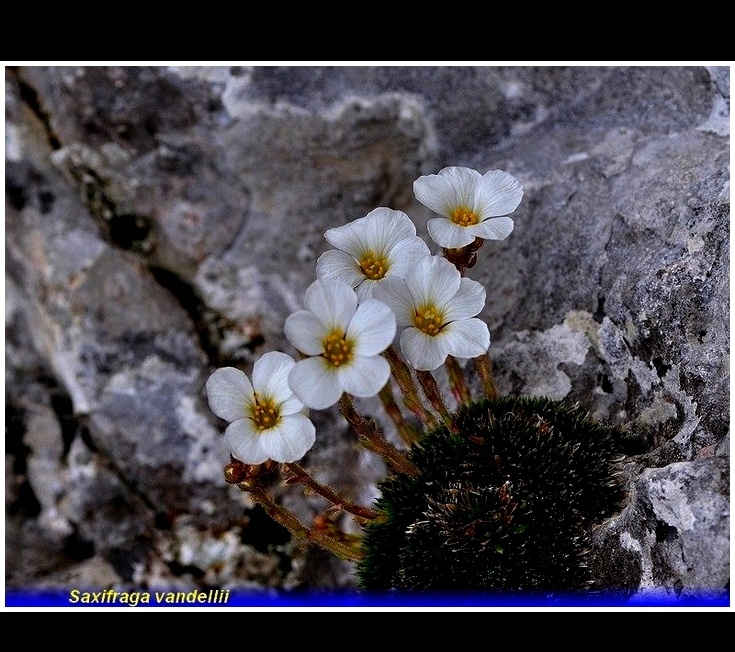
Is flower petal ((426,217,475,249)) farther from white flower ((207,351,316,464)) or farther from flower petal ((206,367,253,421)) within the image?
flower petal ((206,367,253,421))

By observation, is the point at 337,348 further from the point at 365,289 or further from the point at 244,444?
the point at 244,444

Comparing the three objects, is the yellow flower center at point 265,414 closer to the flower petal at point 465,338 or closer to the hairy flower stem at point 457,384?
the flower petal at point 465,338

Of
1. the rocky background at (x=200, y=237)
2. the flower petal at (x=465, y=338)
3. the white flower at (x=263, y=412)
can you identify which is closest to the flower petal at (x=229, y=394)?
the white flower at (x=263, y=412)

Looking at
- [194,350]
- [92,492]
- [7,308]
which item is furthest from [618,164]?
[7,308]

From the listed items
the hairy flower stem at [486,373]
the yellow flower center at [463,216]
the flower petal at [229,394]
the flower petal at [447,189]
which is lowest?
the flower petal at [229,394]

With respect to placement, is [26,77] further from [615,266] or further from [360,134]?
[615,266]

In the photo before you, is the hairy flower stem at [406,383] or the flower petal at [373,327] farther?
the hairy flower stem at [406,383]

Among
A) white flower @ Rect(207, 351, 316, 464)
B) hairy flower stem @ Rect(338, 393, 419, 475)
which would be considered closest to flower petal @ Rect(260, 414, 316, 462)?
white flower @ Rect(207, 351, 316, 464)
